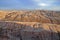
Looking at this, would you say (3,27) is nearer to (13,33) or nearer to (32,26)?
(13,33)

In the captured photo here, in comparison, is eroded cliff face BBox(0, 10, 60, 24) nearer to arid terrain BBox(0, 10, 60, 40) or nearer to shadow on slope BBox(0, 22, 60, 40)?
arid terrain BBox(0, 10, 60, 40)

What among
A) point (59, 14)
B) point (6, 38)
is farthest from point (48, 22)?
point (6, 38)

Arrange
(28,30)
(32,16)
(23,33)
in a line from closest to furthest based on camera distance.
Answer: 1. (23,33)
2. (28,30)
3. (32,16)

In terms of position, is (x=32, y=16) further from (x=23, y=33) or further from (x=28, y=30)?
(x=23, y=33)

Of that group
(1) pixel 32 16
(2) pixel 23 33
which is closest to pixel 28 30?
(2) pixel 23 33

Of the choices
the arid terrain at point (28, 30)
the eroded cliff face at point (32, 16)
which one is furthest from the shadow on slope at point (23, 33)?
the eroded cliff face at point (32, 16)

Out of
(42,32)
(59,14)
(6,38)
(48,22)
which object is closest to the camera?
(6,38)

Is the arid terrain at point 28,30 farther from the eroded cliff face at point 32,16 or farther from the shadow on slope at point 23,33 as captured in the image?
the eroded cliff face at point 32,16

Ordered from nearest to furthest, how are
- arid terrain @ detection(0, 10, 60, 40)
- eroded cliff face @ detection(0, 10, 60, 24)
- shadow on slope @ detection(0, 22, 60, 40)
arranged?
shadow on slope @ detection(0, 22, 60, 40) → arid terrain @ detection(0, 10, 60, 40) → eroded cliff face @ detection(0, 10, 60, 24)

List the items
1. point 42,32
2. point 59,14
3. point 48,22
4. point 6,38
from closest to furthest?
1. point 6,38
2. point 42,32
3. point 48,22
4. point 59,14

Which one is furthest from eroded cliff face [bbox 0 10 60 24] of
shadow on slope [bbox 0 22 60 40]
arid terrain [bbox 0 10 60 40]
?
shadow on slope [bbox 0 22 60 40]

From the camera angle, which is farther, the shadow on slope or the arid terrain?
the arid terrain
